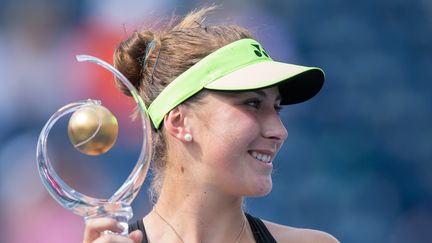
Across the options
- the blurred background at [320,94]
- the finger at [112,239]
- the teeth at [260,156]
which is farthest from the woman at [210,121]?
the blurred background at [320,94]

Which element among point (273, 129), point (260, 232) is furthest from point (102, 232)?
point (260, 232)

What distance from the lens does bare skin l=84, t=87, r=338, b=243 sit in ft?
7.36

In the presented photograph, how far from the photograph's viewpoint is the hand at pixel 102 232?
5.04ft

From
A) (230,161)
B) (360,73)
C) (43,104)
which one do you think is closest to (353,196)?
(360,73)

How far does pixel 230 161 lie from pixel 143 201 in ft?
5.16

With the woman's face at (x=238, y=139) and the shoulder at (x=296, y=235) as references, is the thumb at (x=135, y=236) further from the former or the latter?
the shoulder at (x=296, y=235)

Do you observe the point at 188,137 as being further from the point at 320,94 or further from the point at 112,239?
the point at 320,94

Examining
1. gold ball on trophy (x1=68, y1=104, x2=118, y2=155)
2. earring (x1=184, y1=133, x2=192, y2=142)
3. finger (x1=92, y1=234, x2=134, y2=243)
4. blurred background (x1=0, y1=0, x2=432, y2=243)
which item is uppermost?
gold ball on trophy (x1=68, y1=104, x2=118, y2=155)

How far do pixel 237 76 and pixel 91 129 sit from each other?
0.77 metres

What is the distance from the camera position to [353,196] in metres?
4.91

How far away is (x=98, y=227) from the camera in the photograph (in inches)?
61.9

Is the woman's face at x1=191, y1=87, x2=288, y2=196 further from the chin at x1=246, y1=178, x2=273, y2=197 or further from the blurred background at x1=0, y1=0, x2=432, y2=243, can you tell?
the blurred background at x1=0, y1=0, x2=432, y2=243

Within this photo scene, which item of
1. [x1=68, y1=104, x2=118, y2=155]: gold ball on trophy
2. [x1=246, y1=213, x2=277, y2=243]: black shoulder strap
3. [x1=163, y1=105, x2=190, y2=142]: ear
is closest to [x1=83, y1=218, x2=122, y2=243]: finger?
[x1=68, y1=104, x2=118, y2=155]: gold ball on trophy

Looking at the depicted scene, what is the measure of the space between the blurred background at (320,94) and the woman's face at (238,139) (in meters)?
2.24
